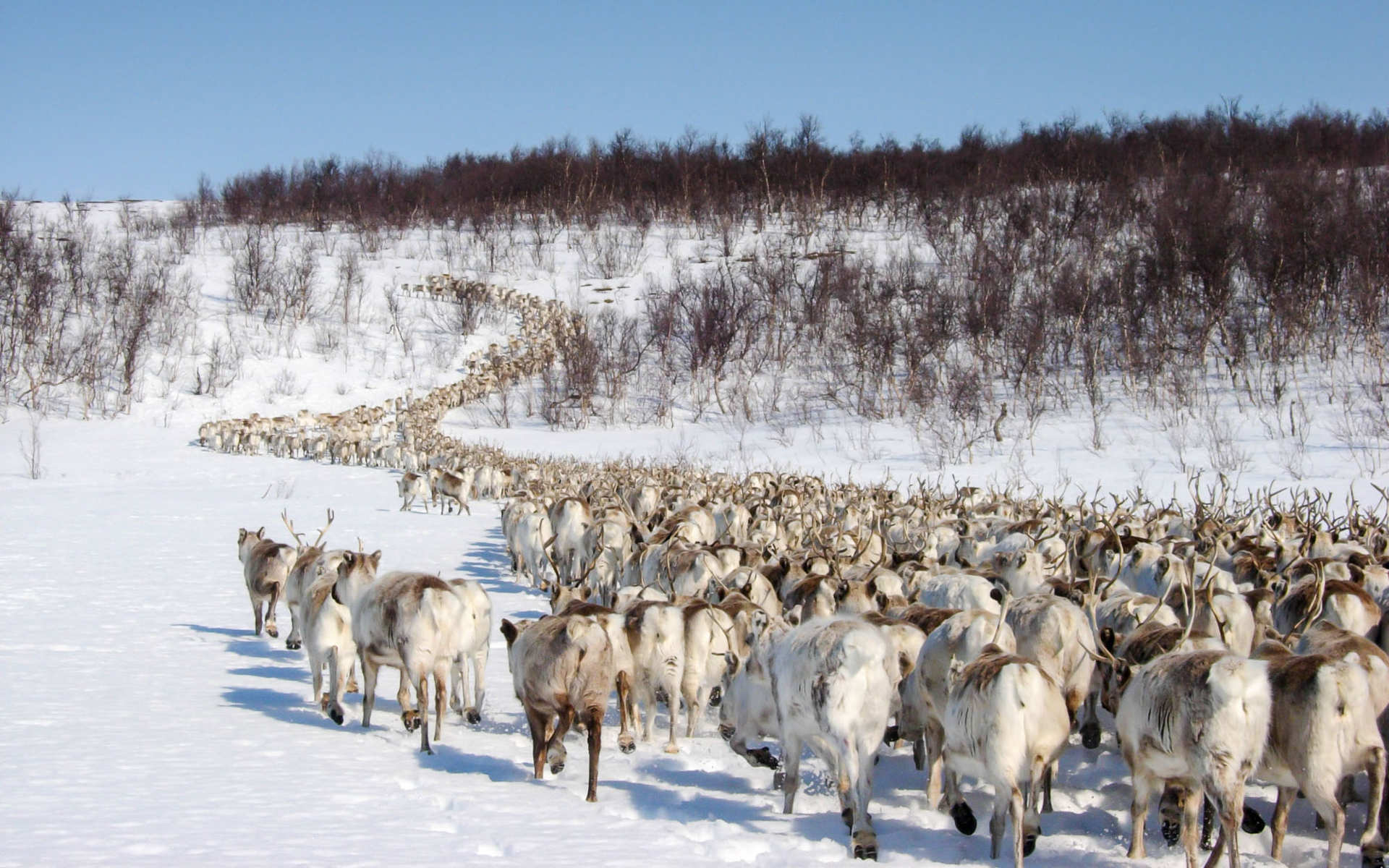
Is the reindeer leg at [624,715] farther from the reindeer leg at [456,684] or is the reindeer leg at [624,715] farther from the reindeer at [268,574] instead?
the reindeer at [268,574]

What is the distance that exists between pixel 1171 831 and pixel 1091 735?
1582 millimetres

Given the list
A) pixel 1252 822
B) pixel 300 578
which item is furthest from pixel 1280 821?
pixel 300 578

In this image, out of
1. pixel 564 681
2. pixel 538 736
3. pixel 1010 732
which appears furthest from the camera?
pixel 538 736

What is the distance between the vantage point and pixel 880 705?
654cm

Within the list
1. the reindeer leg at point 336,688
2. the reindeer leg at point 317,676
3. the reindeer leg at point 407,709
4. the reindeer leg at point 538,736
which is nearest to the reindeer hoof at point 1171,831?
the reindeer leg at point 538,736

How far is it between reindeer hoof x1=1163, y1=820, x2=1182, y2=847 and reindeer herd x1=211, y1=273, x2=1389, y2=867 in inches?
0.5

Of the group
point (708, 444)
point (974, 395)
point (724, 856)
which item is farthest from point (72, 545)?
point (974, 395)

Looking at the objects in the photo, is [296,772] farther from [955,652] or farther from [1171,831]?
[1171,831]

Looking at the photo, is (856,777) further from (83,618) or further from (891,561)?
(83,618)

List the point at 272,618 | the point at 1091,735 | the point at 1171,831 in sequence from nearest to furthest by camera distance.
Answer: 1. the point at 1171,831
2. the point at 1091,735
3. the point at 272,618

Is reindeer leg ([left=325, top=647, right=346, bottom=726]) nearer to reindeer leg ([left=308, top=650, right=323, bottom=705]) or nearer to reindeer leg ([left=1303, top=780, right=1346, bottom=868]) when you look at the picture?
reindeer leg ([left=308, top=650, right=323, bottom=705])

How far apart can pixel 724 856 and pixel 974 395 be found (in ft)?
108

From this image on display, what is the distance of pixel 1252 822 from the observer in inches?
257

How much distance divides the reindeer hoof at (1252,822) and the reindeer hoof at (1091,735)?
1.39 metres
